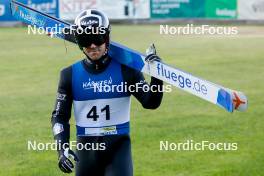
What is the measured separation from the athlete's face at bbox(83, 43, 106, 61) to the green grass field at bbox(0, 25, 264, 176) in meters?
4.25

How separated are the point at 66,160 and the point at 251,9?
39.7m

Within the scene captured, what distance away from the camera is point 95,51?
685cm

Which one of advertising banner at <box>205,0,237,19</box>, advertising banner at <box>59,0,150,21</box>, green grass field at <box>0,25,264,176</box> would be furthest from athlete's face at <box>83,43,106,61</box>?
advertising banner at <box>59,0,150,21</box>

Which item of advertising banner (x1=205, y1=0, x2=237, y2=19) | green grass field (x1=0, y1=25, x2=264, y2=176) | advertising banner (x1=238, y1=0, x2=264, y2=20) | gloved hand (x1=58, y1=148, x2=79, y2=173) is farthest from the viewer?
advertising banner (x1=205, y1=0, x2=237, y2=19)

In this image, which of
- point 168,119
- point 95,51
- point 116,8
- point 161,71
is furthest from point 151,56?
point 116,8

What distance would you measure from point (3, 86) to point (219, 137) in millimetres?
9282

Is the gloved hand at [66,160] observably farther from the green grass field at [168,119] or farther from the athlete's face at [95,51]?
the green grass field at [168,119]

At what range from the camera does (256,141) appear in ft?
41.8

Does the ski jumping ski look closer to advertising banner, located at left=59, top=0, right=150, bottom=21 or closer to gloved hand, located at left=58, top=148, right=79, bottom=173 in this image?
gloved hand, located at left=58, top=148, right=79, bottom=173

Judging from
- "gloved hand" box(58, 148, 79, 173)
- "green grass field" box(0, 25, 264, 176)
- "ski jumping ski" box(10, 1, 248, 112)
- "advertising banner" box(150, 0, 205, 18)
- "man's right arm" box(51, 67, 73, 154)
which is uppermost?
"ski jumping ski" box(10, 1, 248, 112)

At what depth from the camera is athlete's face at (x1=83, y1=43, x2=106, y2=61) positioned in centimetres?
681

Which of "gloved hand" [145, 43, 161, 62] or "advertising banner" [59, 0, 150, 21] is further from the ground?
"gloved hand" [145, 43, 161, 62]

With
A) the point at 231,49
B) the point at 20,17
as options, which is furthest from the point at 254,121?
the point at 231,49

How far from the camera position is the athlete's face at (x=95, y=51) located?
681cm
